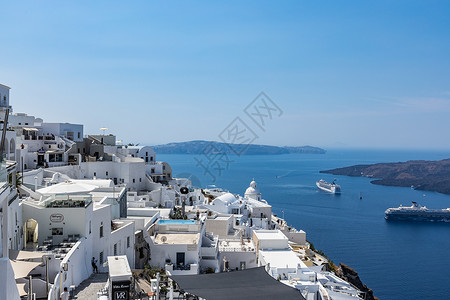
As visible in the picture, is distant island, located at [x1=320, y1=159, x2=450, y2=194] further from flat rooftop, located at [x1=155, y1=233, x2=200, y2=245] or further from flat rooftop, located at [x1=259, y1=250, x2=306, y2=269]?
flat rooftop, located at [x1=155, y1=233, x2=200, y2=245]

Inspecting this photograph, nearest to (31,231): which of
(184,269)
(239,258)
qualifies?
(184,269)

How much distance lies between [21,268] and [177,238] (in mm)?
10030

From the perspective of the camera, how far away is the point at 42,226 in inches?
551

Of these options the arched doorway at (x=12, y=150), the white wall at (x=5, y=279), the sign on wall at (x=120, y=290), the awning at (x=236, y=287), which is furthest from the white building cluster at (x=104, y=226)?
the awning at (x=236, y=287)

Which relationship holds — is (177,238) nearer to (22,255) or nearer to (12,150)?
(22,255)

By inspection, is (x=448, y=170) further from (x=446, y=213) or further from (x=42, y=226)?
(x=42, y=226)

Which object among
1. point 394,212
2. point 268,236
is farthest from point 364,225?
point 268,236

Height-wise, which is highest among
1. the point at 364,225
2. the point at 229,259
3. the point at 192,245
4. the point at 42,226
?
the point at 42,226

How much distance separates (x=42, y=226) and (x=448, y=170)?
167277 mm

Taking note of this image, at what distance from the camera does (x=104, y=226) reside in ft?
51.6

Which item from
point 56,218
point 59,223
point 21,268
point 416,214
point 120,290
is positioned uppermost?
point 56,218

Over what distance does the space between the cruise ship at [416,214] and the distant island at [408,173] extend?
52.0 m

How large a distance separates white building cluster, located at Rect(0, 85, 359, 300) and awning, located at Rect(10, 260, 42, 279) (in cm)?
3

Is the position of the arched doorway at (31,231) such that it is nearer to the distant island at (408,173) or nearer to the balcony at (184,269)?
the balcony at (184,269)
